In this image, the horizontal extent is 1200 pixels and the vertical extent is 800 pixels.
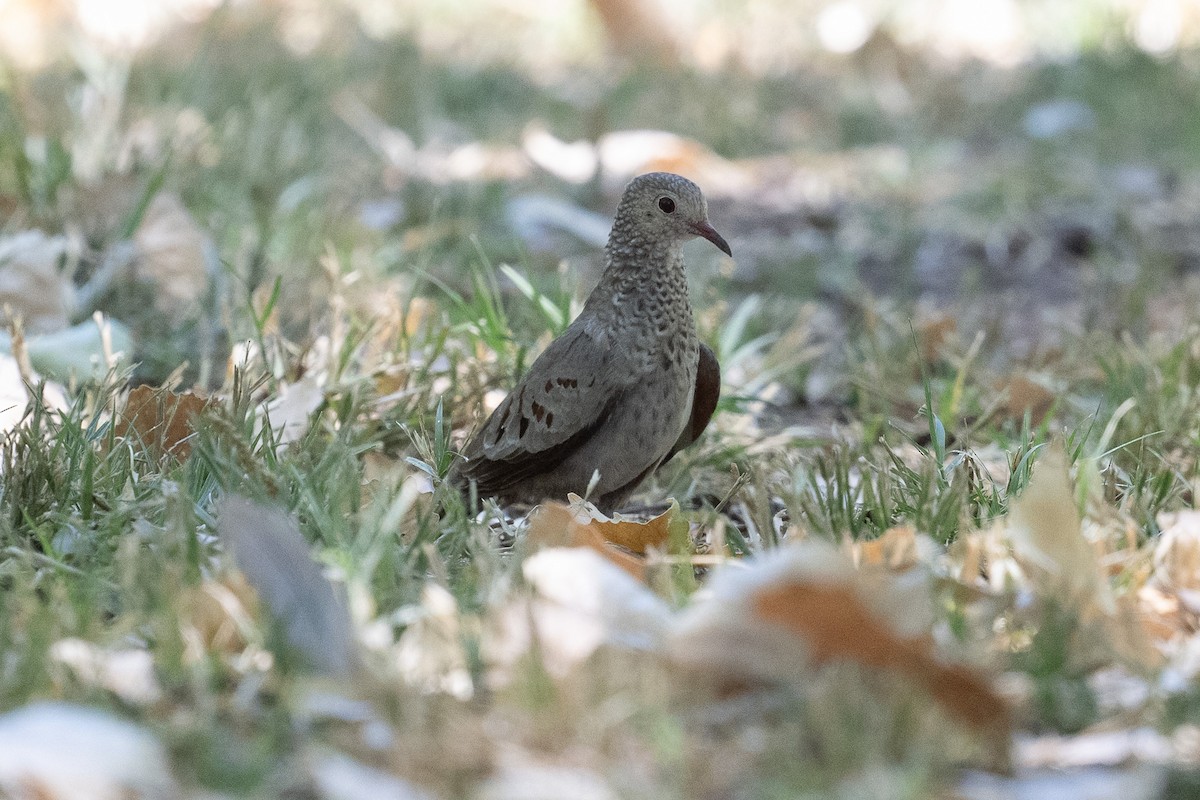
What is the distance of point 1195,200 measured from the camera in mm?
6305

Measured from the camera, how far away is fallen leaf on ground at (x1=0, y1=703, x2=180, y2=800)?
161 centimetres

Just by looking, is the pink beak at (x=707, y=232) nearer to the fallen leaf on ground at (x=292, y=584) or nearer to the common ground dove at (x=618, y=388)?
the common ground dove at (x=618, y=388)

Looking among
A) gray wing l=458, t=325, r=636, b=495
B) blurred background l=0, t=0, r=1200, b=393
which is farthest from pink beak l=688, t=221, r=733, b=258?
blurred background l=0, t=0, r=1200, b=393

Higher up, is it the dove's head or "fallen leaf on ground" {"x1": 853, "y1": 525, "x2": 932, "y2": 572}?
the dove's head

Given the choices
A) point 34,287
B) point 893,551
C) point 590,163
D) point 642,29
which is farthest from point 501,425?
point 642,29

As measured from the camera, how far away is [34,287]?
3.88 metres

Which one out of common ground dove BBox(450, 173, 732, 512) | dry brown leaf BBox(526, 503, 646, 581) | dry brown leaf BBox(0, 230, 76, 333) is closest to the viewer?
dry brown leaf BBox(526, 503, 646, 581)

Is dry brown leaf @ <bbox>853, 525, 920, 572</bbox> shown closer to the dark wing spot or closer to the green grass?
the green grass

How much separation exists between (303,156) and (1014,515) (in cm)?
425

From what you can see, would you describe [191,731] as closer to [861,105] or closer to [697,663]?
[697,663]

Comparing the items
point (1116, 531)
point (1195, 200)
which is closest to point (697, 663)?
point (1116, 531)

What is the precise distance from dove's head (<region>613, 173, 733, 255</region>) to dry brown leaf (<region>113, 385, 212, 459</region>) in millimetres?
1041

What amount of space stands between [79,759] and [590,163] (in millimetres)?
5037

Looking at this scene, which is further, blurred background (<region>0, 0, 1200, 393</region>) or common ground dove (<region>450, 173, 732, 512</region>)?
blurred background (<region>0, 0, 1200, 393</region>)
